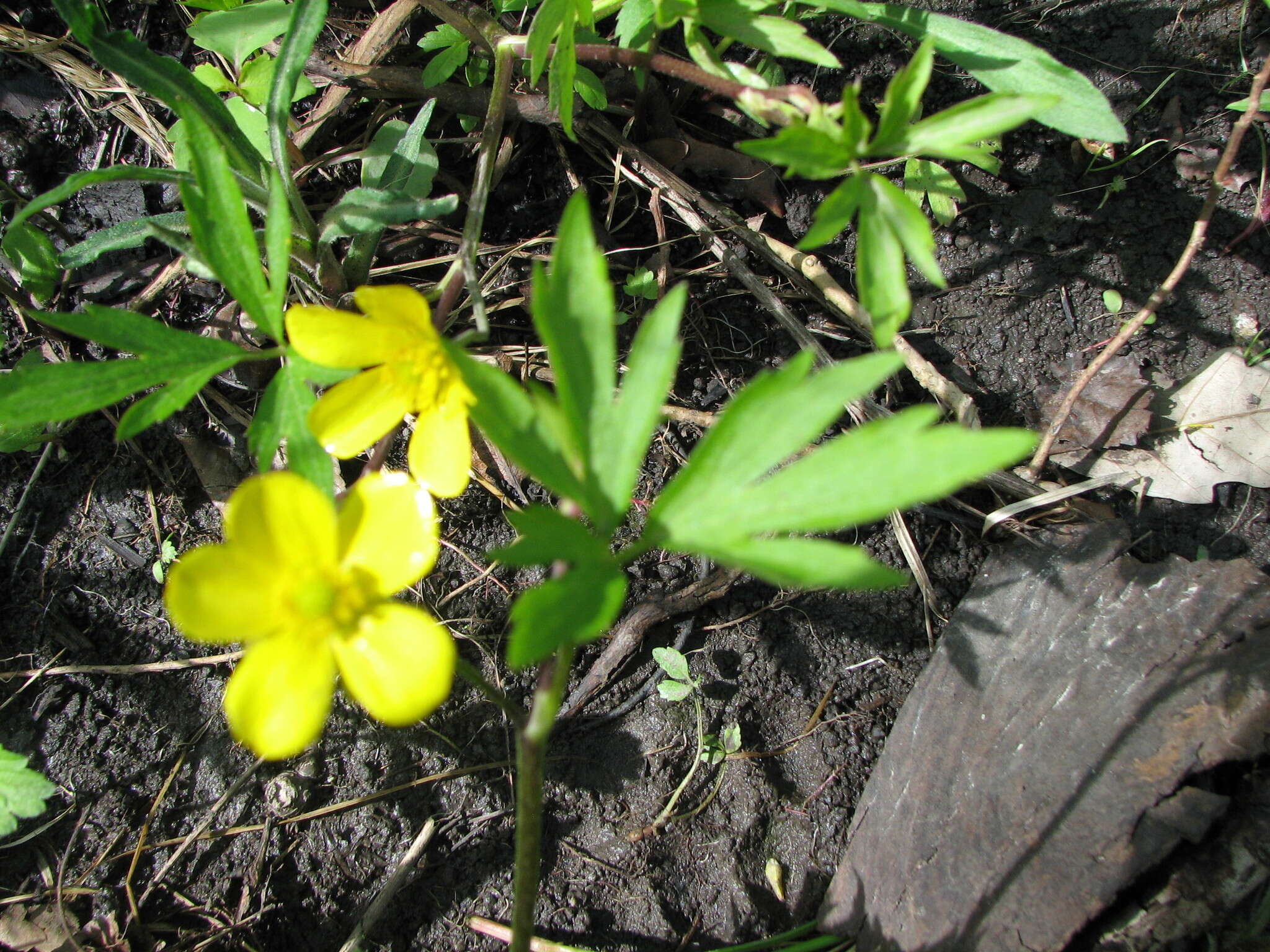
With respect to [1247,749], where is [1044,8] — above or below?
above

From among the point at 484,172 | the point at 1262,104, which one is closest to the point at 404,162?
the point at 484,172

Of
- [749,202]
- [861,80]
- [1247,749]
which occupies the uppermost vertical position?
[861,80]

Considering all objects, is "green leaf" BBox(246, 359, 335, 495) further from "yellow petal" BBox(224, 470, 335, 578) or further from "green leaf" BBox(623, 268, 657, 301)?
"green leaf" BBox(623, 268, 657, 301)

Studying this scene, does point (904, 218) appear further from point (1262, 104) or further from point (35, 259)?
point (35, 259)

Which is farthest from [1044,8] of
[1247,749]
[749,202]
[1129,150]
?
[1247,749]

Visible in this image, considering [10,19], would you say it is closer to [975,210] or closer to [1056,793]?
[975,210]

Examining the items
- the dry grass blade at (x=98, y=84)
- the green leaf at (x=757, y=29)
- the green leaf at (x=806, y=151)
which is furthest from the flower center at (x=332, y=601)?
the dry grass blade at (x=98, y=84)

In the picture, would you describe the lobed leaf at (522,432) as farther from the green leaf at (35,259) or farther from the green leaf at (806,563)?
the green leaf at (35,259)
